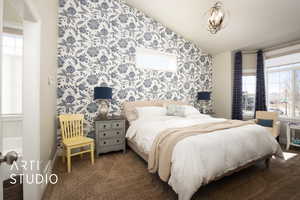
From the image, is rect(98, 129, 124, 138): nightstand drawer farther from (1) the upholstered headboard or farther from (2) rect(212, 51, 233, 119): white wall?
(2) rect(212, 51, 233, 119): white wall

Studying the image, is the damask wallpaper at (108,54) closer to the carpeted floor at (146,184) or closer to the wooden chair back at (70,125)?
the wooden chair back at (70,125)

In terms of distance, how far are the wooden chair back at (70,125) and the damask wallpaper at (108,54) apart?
321mm

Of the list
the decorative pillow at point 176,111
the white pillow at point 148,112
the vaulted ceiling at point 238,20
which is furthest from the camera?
the decorative pillow at point 176,111

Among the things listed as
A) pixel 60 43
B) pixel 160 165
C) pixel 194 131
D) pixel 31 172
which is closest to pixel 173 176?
pixel 160 165

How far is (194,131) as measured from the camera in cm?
182

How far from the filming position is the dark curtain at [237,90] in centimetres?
400

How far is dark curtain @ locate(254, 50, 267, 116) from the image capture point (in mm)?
3760

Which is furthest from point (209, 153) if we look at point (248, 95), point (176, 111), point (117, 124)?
point (248, 95)

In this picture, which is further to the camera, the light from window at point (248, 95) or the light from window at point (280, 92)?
Answer: the light from window at point (248, 95)

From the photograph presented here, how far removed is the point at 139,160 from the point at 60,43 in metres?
2.61

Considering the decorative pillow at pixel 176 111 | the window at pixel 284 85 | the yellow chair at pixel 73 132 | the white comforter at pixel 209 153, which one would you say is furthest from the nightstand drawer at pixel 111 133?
the window at pixel 284 85

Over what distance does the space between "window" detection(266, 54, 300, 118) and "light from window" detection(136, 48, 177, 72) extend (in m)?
2.54

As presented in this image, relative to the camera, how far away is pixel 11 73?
253 centimetres

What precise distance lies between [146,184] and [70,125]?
64.5 inches
